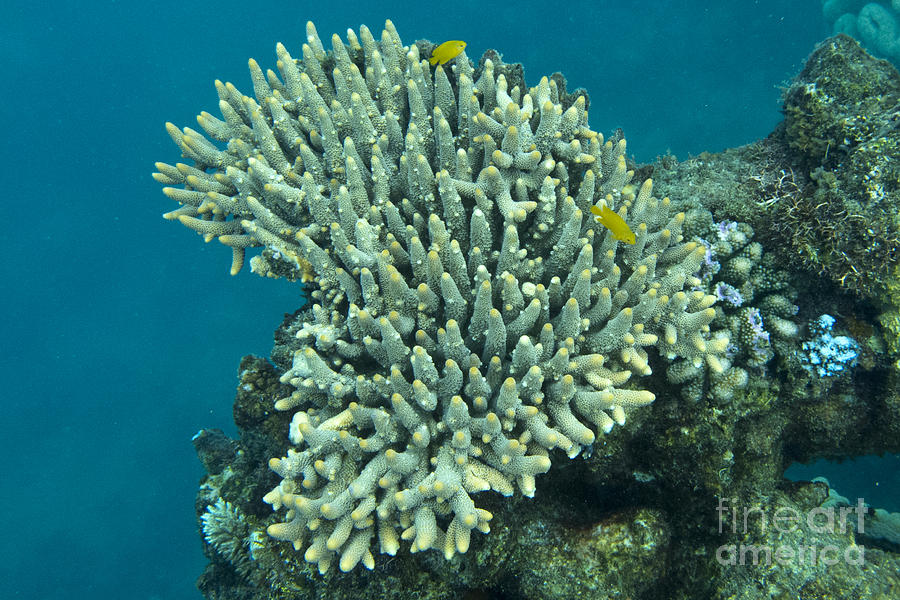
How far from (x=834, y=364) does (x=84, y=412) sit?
34.4 meters

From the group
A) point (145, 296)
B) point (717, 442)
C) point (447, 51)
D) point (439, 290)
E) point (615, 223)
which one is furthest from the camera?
point (145, 296)

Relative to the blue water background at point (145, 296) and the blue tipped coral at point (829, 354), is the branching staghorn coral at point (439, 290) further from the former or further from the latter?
the blue water background at point (145, 296)

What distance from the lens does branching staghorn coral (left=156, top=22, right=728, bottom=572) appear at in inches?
122

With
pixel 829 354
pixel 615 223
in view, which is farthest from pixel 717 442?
pixel 615 223

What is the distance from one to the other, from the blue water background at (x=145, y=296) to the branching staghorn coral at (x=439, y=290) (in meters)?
11.6

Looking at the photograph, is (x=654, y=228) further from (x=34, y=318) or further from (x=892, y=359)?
(x=34, y=318)

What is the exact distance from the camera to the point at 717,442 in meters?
3.66

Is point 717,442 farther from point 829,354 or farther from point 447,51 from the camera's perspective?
point 447,51

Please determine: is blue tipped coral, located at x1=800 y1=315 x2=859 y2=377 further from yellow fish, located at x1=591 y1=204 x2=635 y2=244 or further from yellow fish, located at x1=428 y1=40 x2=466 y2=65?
yellow fish, located at x1=428 y1=40 x2=466 y2=65

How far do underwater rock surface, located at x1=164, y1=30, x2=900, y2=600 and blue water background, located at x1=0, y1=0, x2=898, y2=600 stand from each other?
31.1 feet

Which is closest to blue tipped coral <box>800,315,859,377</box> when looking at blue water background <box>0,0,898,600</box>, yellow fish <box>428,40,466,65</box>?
yellow fish <box>428,40,466,65</box>

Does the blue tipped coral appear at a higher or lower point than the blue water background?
lower

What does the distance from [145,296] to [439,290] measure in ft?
110

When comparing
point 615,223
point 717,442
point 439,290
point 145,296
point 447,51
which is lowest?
point 717,442
